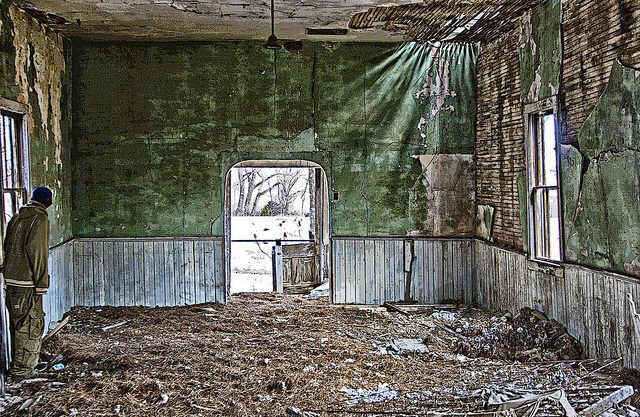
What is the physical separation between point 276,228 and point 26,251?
A: 48.1 ft

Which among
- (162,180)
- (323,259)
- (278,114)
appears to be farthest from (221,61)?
(323,259)

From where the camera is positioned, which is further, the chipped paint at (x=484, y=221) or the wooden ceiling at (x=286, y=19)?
the chipped paint at (x=484, y=221)

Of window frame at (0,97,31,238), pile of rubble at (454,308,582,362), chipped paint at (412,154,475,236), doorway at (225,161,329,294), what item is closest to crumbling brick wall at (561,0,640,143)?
pile of rubble at (454,308,582,362)

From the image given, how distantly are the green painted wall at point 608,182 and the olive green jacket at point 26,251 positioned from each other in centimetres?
543

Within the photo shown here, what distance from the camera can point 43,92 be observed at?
7832 mm

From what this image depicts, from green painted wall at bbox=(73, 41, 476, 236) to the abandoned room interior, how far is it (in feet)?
0.10

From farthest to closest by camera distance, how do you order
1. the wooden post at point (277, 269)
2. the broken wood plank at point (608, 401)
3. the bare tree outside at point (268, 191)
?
1. the bare tree outside at point (268, 191)
2. the wooden post at point (277, 269)
3. the broken wood plank at point (608, 401)

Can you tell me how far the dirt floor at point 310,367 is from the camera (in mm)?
5062

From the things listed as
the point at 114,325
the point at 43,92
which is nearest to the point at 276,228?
the point at 114,325

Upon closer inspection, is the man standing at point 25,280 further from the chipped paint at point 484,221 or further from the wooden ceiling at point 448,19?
the chipped paint at point 484,221

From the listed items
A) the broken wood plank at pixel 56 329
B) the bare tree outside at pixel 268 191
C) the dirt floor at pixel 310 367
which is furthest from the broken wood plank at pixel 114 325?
the bare tree outside at pixel 268 191

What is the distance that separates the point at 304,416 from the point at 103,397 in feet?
6.06

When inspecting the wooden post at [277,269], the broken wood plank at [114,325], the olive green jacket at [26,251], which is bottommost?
the broken wood plank at [114,325]

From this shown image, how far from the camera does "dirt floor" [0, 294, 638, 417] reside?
5.06 m
